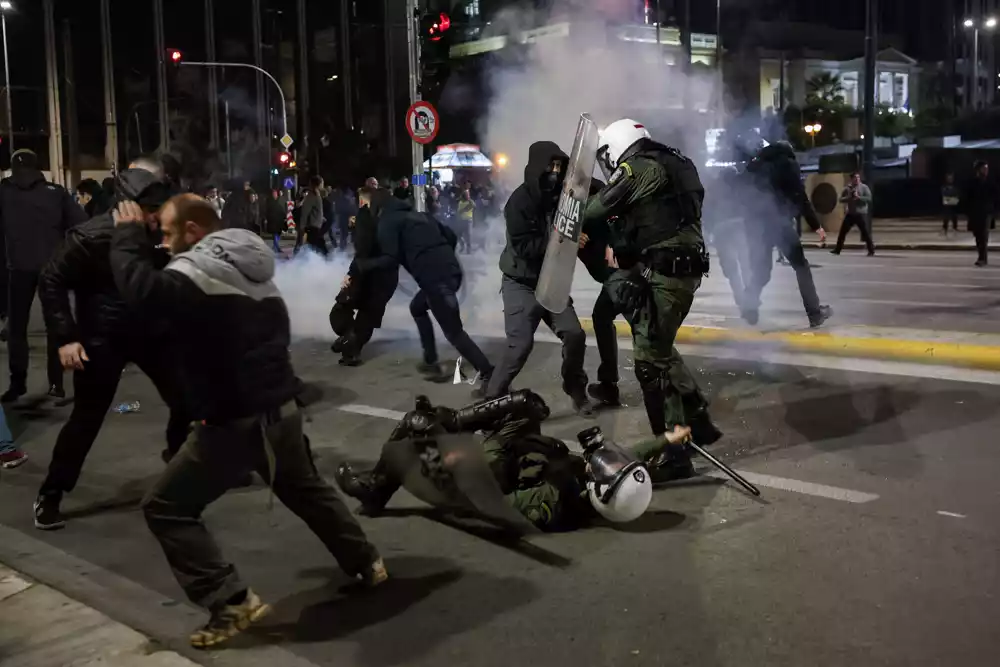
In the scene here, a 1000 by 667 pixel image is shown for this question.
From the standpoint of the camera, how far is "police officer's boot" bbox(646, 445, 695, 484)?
212 inches

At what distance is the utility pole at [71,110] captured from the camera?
44.1 metres

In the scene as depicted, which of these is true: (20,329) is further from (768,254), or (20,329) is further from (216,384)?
(768,254)

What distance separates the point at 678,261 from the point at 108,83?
44.0 meters

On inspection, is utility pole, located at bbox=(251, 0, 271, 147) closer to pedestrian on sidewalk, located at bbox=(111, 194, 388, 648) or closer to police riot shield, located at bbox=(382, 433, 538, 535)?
police riot shield, located at bbox=(382, 433, 538, 535)

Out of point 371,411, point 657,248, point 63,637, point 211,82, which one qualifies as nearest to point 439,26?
point 371,411

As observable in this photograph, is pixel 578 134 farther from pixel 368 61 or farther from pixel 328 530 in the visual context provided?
pixel 368 61

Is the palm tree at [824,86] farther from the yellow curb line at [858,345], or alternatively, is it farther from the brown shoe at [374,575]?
the brown shoe at [374,575]

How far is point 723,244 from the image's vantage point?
10.9 metres

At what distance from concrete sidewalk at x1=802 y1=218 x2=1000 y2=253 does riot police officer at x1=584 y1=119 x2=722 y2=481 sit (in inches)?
656

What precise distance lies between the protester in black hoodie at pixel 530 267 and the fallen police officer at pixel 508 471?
1.81 m

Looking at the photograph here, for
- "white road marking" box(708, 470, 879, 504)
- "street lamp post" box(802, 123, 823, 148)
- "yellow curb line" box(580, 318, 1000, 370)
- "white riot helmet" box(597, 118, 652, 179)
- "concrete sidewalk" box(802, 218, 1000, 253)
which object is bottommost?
"white road marking" box(708, 470, 879, 504)

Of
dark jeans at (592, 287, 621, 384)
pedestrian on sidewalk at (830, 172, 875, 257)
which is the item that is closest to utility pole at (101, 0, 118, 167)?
pedestrian on sidewalk at (830, 172, 875, 257)

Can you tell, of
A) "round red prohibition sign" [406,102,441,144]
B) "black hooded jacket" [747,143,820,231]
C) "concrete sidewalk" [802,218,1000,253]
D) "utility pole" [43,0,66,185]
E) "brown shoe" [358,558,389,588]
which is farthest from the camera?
"utility pole" [43,0,66,185]

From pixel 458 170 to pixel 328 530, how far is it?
118 feet
